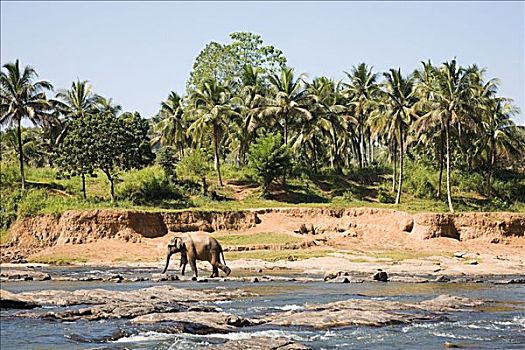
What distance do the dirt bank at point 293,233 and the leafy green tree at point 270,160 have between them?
24.3 feet

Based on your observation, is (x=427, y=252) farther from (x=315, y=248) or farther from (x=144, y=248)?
(x=144, y=248)

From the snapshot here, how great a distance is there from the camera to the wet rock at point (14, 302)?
2267 cm

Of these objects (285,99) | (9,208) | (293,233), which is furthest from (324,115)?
(9,208)

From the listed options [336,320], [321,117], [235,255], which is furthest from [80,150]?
[336,320]

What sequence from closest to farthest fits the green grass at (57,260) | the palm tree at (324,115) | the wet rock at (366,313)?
the wet rock at (366,313), the green grass at (57,260), the palm tree at (324,115)

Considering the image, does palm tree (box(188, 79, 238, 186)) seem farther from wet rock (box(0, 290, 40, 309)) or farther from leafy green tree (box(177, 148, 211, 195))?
wet rock (box(0, 290, 40, 309))

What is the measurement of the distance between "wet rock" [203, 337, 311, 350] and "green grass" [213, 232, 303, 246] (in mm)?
33307

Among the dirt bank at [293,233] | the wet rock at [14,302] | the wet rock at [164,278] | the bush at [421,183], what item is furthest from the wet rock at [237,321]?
the bush at [421,183]

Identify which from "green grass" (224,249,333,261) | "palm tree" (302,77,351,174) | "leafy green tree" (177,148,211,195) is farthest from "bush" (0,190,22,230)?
"palm tree" (302,77,351,174)

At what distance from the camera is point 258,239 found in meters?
52.2

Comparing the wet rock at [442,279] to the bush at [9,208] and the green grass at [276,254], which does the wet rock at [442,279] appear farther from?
the bush at [9,208]

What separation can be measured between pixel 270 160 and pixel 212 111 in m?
6.88

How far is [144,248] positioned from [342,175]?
93.1ft

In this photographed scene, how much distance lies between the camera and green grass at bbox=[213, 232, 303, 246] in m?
51.3
